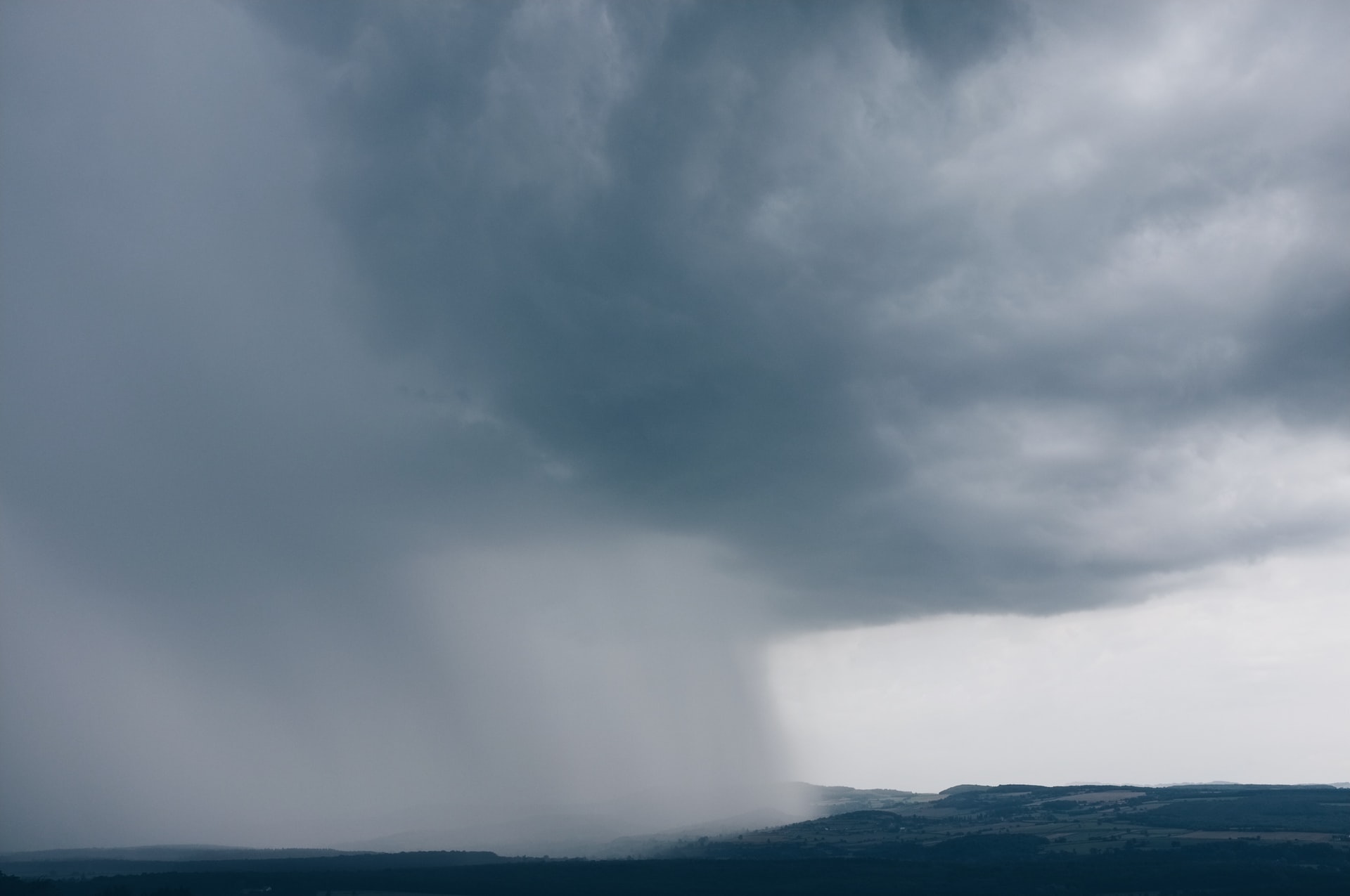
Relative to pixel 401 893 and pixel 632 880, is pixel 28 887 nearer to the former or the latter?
pixel 401 893

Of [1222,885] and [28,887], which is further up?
[28,887]

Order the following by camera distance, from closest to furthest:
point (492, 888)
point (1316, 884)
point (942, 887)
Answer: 1. point (1316, 884)
2. point (942, 887)
3. point (492, 888)

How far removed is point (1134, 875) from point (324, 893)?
6240 inches

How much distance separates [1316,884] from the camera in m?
167

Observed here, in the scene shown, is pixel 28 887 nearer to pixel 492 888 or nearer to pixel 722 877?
pixel 492 888

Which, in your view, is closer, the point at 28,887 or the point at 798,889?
the point at 28,887

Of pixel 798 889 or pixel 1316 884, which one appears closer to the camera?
pixel 1316 884

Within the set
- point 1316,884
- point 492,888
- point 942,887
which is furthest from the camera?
point 492,888

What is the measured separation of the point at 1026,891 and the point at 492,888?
10318cm

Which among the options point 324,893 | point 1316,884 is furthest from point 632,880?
point 1316,884

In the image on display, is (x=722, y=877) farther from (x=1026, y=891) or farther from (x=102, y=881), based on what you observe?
(x=102, y=881)

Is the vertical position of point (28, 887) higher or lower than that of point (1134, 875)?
higher

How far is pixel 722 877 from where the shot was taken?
19912 cm

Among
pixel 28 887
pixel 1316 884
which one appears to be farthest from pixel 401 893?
pixel 1316 884
